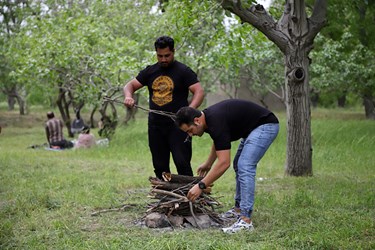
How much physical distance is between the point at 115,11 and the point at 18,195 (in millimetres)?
14176

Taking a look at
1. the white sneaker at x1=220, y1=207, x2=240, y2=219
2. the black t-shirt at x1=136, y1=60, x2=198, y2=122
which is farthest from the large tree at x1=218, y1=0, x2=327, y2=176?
the white sneaker at x1=220, y1=207, x2=240, y2=219

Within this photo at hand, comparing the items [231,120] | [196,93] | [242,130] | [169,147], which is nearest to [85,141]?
[169,147]

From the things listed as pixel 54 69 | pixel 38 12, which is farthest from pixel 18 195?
pixel 38 12

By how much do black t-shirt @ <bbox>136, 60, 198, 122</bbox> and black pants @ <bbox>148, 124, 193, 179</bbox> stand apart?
14cm

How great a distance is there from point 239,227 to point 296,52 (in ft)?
14.6

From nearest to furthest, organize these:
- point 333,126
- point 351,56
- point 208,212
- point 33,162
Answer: point 208,212 < point 33,162 < point 351,56 < point 333,126

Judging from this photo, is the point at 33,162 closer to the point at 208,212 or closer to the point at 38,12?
the point at 208,212

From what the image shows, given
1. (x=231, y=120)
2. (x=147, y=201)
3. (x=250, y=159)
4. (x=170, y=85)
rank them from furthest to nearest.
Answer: (x=147, y=201), (x=170, y=85), (x=250, y=159), (x=231, y=120)

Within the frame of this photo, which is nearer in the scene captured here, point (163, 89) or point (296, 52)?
point (163, 89)

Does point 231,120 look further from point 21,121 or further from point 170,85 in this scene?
point 21,121

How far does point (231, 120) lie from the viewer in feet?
17.7

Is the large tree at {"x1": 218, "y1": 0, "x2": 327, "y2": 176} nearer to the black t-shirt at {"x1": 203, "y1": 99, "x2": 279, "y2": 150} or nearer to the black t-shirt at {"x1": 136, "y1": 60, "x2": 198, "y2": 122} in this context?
the black t-shirt at {"x1": 136, "y1": 60, "x2": 198, "y2": 122}

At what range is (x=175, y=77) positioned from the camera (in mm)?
6188

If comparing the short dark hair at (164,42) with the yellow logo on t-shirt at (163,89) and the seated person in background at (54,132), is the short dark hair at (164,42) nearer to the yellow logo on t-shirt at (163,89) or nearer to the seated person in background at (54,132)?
the yellow logo on t-shirt at (163,89)
